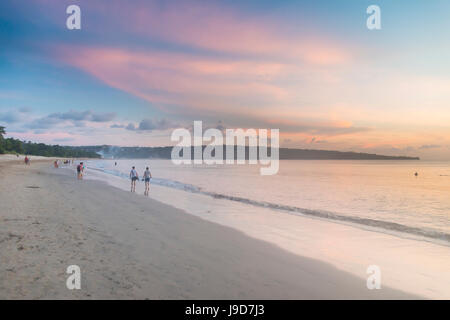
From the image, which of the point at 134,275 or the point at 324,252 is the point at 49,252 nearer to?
the point at 134,275

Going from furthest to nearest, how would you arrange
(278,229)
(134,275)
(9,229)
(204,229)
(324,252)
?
(278,229)
(204,229)
(324,252)
(9,229)
(134,275)

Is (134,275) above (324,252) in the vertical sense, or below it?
above

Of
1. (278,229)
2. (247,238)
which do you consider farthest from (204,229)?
(278,229)

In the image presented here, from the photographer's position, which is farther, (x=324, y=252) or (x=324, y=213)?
(x=324, y=213)

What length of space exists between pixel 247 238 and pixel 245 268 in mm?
3533

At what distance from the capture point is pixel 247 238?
10828 millimetres

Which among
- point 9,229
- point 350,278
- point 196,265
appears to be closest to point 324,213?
point 350,278

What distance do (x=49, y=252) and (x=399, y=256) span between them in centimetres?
1095

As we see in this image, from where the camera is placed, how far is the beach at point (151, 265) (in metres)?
5.62

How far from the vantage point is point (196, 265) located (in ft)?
23.7

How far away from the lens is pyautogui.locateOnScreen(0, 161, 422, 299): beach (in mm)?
5617

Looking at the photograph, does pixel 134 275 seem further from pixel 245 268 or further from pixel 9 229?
pixel 9 229

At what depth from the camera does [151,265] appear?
697 cm
